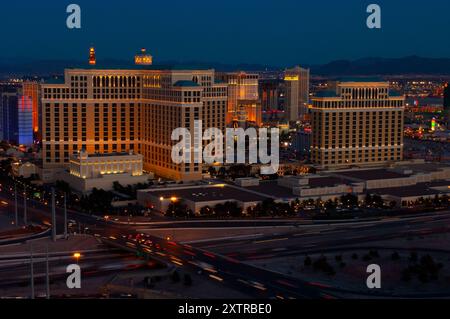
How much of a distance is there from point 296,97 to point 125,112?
182ft

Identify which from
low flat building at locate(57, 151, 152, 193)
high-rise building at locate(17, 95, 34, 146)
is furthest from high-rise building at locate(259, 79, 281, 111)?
low flat building at locate(57, 151, 152, 193)

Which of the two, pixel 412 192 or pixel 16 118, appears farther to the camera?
pixel 16 118

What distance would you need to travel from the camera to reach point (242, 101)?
309ft

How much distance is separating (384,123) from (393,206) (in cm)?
1656

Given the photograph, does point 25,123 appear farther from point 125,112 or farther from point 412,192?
point 412,192

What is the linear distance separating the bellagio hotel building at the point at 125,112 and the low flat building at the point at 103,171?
3490 millimetres

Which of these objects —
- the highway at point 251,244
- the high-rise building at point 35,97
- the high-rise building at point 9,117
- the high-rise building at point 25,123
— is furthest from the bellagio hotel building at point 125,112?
the high-rise building at point 35,97

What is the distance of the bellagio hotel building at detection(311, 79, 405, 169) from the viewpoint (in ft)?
190

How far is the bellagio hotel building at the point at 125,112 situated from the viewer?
5469 centimetres

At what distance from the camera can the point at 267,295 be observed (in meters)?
25.0

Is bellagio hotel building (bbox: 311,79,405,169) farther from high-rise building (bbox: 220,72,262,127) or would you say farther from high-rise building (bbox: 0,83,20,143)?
high-rise building (bbox: 0,83,20,143)

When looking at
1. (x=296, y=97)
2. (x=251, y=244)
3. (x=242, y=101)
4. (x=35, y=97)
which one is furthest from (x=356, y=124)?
(x=296, y=97)

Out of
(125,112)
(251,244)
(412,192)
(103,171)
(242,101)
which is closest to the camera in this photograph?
(251,244)
